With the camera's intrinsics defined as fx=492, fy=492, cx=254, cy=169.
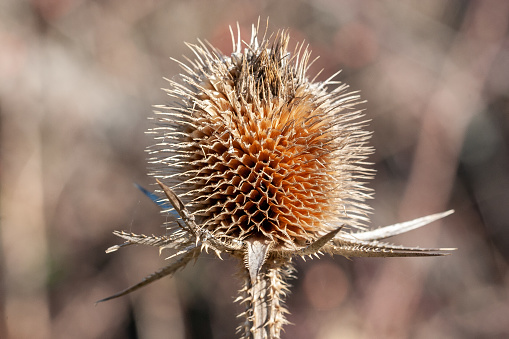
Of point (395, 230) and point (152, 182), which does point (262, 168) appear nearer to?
point (395, 230)

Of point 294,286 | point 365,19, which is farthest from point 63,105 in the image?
point 365,19

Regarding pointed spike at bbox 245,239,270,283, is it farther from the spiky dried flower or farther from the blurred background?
the blurred background

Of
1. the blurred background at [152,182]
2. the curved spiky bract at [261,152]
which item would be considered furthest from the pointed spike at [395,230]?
the blurred background at [152,182]

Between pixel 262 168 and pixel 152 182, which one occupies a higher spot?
pixel 152 182

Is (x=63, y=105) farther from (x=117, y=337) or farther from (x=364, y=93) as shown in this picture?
(x=364, y=93)

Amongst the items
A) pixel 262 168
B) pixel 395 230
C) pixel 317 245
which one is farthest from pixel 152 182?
pixel 317 245

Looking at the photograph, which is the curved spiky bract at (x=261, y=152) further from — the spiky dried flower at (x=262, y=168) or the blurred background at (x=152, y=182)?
the blurred background at (x=152, y=182)
